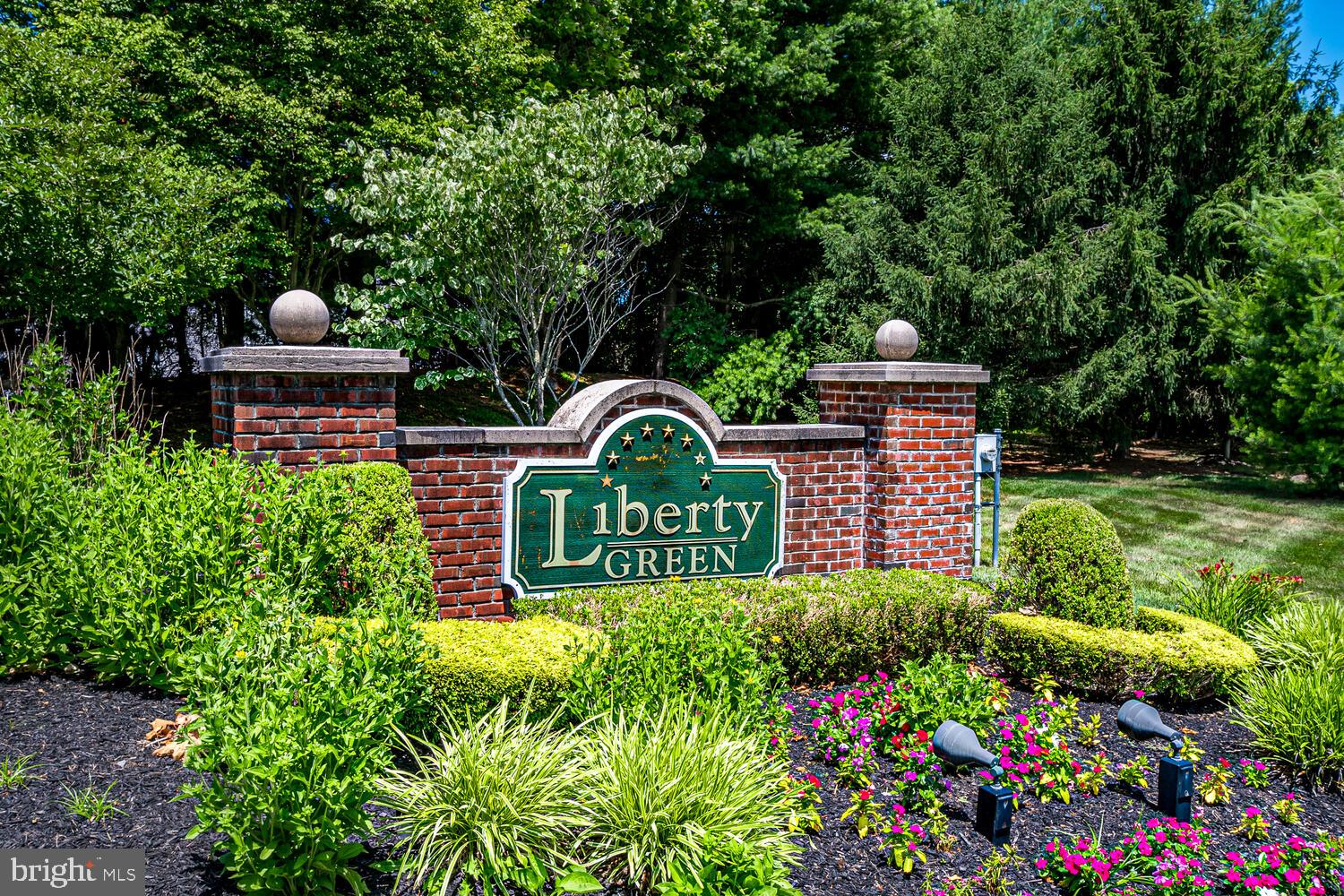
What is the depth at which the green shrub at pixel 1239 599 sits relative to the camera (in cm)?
593

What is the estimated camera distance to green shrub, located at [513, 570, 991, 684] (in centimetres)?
501

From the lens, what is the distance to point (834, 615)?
5.11m

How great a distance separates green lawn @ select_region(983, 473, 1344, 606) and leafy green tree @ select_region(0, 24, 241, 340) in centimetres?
1097

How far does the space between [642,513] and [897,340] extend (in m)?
2.35

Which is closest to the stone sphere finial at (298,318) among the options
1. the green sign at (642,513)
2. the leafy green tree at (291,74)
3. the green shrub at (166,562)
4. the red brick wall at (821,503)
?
the green shrub at (166,562)

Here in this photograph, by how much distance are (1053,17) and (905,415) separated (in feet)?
80.5

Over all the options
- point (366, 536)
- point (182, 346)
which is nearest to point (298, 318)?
point (366, 536)

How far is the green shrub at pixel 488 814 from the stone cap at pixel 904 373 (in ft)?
14.0

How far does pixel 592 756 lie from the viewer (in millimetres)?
3285

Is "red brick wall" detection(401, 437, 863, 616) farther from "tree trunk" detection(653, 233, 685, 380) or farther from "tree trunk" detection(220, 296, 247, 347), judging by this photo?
"tree trunk" detection(220, 296, 247, 347)

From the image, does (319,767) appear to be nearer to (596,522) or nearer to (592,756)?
(592,756)

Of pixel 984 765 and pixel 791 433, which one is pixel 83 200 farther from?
pixel 984 765

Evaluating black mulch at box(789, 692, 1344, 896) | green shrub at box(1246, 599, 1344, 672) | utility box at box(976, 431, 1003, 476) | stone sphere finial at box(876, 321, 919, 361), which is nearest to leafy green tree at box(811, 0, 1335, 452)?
utility box at box(976, 431, 1003, 476)

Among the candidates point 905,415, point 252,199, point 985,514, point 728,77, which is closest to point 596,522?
point 905,415
